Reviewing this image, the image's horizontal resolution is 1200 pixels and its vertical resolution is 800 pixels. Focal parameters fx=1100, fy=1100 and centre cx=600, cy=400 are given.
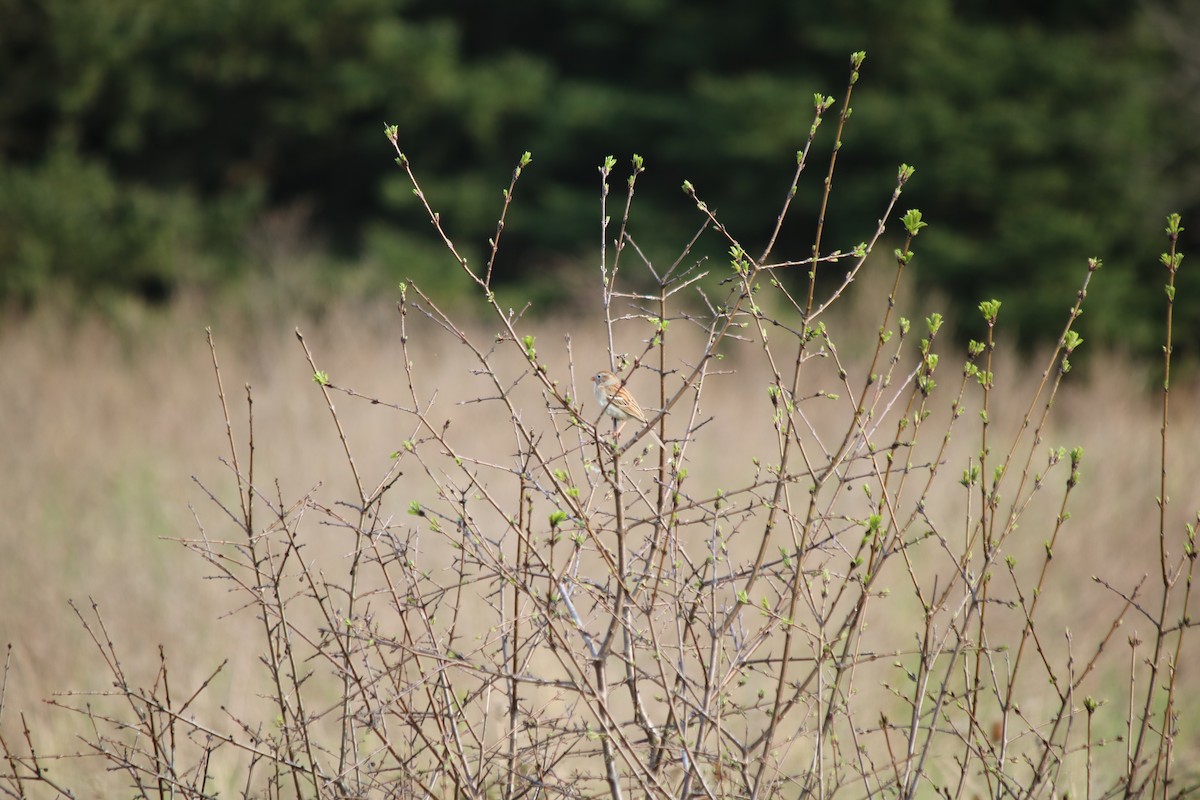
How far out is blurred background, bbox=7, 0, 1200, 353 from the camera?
14117 millimetres

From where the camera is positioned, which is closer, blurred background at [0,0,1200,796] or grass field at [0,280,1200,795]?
grass field at [0,280,1200,795]

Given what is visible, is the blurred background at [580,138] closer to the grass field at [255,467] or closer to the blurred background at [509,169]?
the blurred background at [509,169]

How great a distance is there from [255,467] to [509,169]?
30.6 feet

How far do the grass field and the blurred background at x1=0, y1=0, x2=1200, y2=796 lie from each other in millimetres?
91

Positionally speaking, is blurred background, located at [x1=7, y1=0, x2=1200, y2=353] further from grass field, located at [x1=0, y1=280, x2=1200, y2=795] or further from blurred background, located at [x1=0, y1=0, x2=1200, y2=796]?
grass field, located at [x1=0, y1=280, x2=1200, y2=795]

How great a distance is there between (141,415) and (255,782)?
20.5 feet

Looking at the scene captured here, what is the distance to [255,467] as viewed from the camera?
28.6 ft

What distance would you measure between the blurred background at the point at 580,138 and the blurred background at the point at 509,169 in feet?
0.15

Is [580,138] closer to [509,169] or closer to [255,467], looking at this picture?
[509,169]

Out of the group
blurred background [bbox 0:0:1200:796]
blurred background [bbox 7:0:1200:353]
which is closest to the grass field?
blurred background [bbox 0:0:1200:796]

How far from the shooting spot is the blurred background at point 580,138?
1412 centimetres

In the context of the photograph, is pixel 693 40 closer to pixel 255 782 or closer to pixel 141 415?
pixel 141 415

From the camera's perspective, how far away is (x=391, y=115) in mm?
16578

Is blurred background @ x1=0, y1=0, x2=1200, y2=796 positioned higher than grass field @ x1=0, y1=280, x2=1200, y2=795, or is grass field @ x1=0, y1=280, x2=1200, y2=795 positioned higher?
blurred background @ x1=0, y1=0, x2=1200, y2=796
